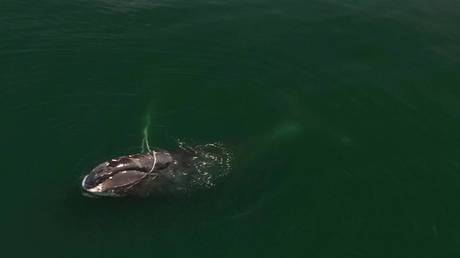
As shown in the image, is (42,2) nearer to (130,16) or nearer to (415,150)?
(130,16)

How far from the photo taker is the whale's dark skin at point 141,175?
38469mm

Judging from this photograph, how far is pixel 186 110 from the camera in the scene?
49.4 metres

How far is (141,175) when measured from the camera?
39.6 m

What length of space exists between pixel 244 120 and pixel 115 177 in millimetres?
14492

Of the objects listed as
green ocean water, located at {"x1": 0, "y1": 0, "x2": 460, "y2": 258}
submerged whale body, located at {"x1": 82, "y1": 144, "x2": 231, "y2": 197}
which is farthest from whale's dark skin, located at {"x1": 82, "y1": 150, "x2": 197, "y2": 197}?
green ocean water, located at {"x1": 0, "y1": 0, "x2": 460, "y2": 258}

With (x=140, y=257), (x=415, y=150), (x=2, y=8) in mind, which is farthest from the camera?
(x=2, y=8)

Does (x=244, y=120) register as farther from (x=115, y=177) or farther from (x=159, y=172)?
(x=115, y=177)

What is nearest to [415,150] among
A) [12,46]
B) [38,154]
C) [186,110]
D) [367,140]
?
[367,140]

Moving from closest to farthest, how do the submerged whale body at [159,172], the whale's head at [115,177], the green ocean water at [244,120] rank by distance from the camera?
the whale's head at [115,177]
the submerged whale body at [159,172]
the green ocean water at [244,120]

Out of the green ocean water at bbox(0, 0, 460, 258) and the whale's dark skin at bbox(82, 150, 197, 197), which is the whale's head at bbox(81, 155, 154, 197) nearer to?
the whale's dark skin at bbox(82, 150, 197, 197)

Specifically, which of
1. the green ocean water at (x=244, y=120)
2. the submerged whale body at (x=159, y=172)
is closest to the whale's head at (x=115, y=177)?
the submerged whale body at (x=159, y=172)

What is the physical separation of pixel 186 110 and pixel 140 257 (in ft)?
52.6

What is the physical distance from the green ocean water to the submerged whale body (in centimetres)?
100

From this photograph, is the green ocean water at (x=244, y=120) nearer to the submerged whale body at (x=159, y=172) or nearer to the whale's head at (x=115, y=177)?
the submerged whale body at (x=159, y=172)
